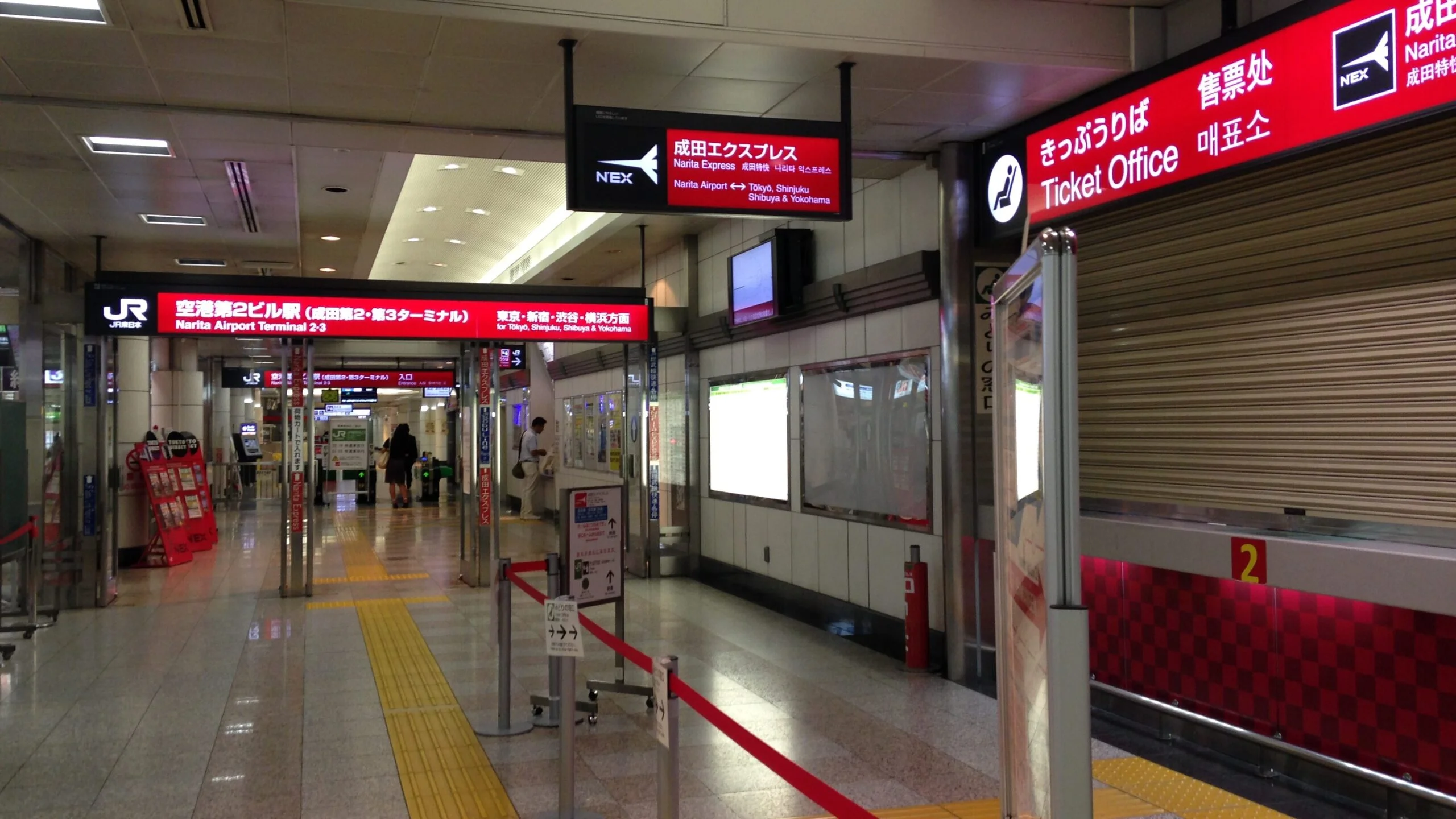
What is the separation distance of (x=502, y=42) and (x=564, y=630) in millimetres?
2585

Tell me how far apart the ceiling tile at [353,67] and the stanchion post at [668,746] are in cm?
321

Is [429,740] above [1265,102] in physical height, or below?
below

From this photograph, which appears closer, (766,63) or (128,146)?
(766,63)

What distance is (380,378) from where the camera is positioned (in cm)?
2377

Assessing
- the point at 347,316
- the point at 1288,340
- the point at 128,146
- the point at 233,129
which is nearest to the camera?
the point at 1288,340

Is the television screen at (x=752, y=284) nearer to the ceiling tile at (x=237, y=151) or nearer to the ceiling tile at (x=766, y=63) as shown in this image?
the ceiling tile at (x=766, y=63)

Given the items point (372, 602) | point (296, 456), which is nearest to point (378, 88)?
point (372, 602)

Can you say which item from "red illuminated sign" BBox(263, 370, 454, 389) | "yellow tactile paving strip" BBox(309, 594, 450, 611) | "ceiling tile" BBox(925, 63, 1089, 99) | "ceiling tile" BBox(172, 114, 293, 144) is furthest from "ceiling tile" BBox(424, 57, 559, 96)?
"red illuminated sign" BBox(263, 370, 454, 389)

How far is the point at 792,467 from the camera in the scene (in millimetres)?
9367

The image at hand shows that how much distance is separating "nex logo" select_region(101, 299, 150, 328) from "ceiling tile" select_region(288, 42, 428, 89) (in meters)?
4.49

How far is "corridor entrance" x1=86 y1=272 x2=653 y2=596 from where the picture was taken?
8.97m

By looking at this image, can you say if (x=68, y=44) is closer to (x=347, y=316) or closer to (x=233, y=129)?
(x=233, y=129)

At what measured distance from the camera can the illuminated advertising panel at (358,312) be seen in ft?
29.3

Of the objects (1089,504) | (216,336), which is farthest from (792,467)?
(216,336)
